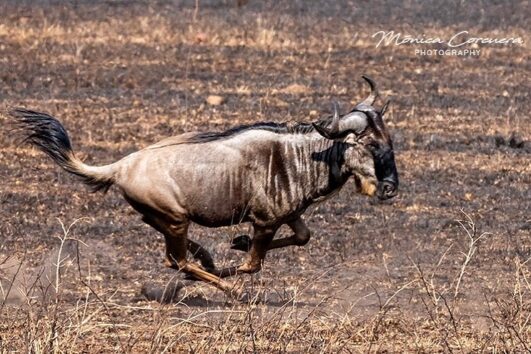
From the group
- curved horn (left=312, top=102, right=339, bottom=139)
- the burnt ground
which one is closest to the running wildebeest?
curved horn (left=312, top=102, right=339, bottom=139)

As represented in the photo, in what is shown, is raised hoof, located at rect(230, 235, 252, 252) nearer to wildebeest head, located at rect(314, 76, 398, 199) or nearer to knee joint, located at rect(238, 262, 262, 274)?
knee joint, located at rect(238, 262, 262, 274)

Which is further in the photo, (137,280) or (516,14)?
(516,14)

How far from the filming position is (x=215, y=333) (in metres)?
6.74

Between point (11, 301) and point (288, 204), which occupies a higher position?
point (288, 204)

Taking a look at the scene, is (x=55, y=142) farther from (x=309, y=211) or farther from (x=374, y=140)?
(x=309, y=211)

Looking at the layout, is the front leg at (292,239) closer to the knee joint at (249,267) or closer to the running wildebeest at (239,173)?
the running wildebeest at (239,173)

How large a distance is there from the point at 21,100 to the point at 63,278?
852 centimetres

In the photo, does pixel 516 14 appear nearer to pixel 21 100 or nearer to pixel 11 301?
pixel 21 100

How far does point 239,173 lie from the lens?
8.86 metres

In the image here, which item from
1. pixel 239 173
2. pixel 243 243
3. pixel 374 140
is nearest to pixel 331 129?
pixel 374 140

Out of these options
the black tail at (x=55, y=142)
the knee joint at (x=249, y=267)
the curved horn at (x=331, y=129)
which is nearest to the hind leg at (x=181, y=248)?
the knee joint at (x=249, y=267)

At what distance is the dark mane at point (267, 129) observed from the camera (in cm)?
896

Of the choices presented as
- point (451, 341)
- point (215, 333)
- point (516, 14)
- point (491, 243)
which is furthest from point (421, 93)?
point (215, 333)

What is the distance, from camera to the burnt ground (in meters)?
7.49
